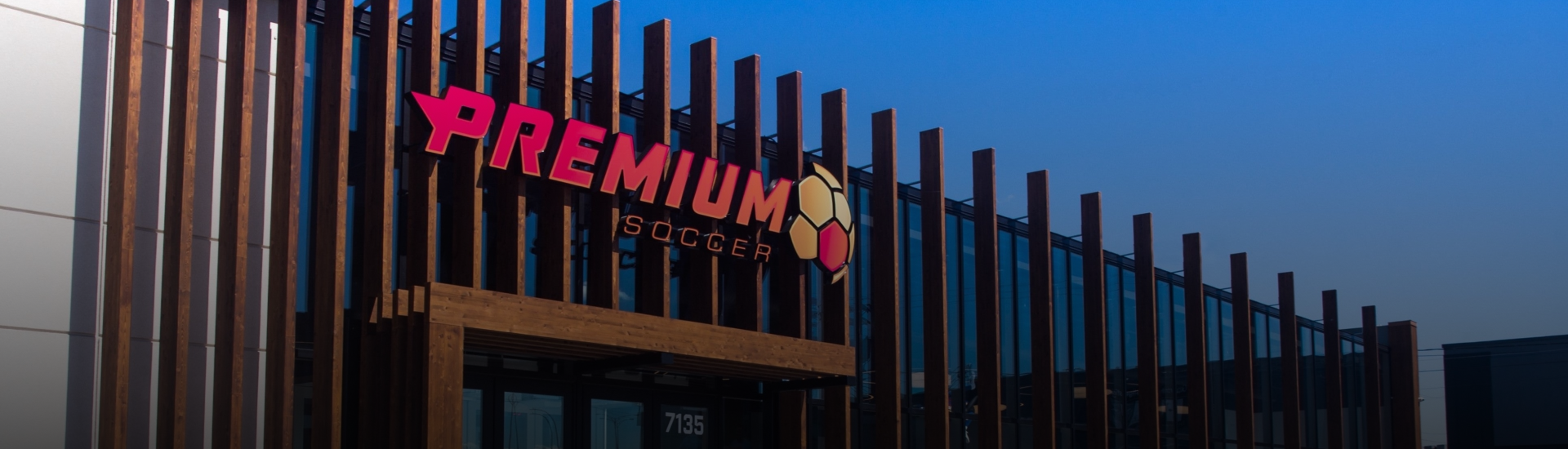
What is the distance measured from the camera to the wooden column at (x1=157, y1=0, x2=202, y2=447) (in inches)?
511

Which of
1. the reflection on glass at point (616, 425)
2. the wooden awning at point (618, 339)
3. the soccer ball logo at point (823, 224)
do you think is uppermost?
the soccer ball logo at point (823, 224)

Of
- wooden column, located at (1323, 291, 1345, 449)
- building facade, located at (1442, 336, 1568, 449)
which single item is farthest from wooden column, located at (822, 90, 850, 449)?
building facade, located at (1442, 336, 1568, 449)

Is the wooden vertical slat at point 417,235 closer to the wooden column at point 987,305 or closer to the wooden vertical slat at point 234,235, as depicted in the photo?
the wooden vertical slat at point 234,235

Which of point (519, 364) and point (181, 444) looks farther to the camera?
point (519, 364)

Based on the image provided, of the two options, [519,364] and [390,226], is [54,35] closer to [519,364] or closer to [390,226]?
[390,226]

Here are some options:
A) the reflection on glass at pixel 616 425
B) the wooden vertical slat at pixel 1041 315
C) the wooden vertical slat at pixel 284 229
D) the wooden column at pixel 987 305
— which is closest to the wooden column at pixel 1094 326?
the wooden vertical slat at pixel 1041 315

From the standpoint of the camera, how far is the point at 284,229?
1373cm

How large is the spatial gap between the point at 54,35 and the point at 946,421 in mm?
12344

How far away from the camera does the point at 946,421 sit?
790 inches

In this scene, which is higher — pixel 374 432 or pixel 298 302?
pixel 298 302

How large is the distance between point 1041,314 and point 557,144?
32.4 feet

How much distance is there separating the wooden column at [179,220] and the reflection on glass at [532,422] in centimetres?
414

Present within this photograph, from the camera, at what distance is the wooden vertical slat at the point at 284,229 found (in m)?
13.4

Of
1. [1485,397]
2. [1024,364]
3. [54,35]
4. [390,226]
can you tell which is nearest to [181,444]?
[390,226]
